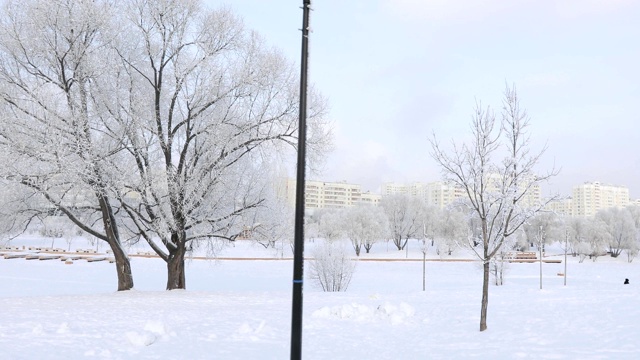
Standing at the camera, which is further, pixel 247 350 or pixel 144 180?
pixel 144 180

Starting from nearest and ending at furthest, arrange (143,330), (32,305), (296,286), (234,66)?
1. (296,286)
2. (143,330)
3. (32,305)
4. (234,66)

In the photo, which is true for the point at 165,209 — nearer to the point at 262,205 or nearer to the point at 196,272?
the point at 262,205

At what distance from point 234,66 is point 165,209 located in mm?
6102

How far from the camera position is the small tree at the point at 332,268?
39.3 metres

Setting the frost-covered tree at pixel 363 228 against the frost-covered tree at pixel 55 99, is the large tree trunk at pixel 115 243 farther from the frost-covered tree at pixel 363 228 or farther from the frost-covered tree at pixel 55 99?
the frost-covered tree at pixel 363 228

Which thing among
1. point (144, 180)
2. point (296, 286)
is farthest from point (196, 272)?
point (296, 286)

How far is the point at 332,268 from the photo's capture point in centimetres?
3931

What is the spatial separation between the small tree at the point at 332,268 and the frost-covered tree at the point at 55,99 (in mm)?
24001

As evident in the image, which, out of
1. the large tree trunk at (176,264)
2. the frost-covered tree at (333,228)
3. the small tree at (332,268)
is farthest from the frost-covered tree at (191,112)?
the frost-covered tree at (333,228)

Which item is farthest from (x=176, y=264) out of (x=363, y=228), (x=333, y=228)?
(x=333, y=228)

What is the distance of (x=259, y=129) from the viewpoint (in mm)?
19719

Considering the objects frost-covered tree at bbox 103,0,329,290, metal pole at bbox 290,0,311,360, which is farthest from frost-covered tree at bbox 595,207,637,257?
metal pole at bbox 290,0,311,360

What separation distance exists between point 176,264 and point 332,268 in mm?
19836

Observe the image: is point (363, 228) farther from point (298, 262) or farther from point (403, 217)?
point (298, 262)
